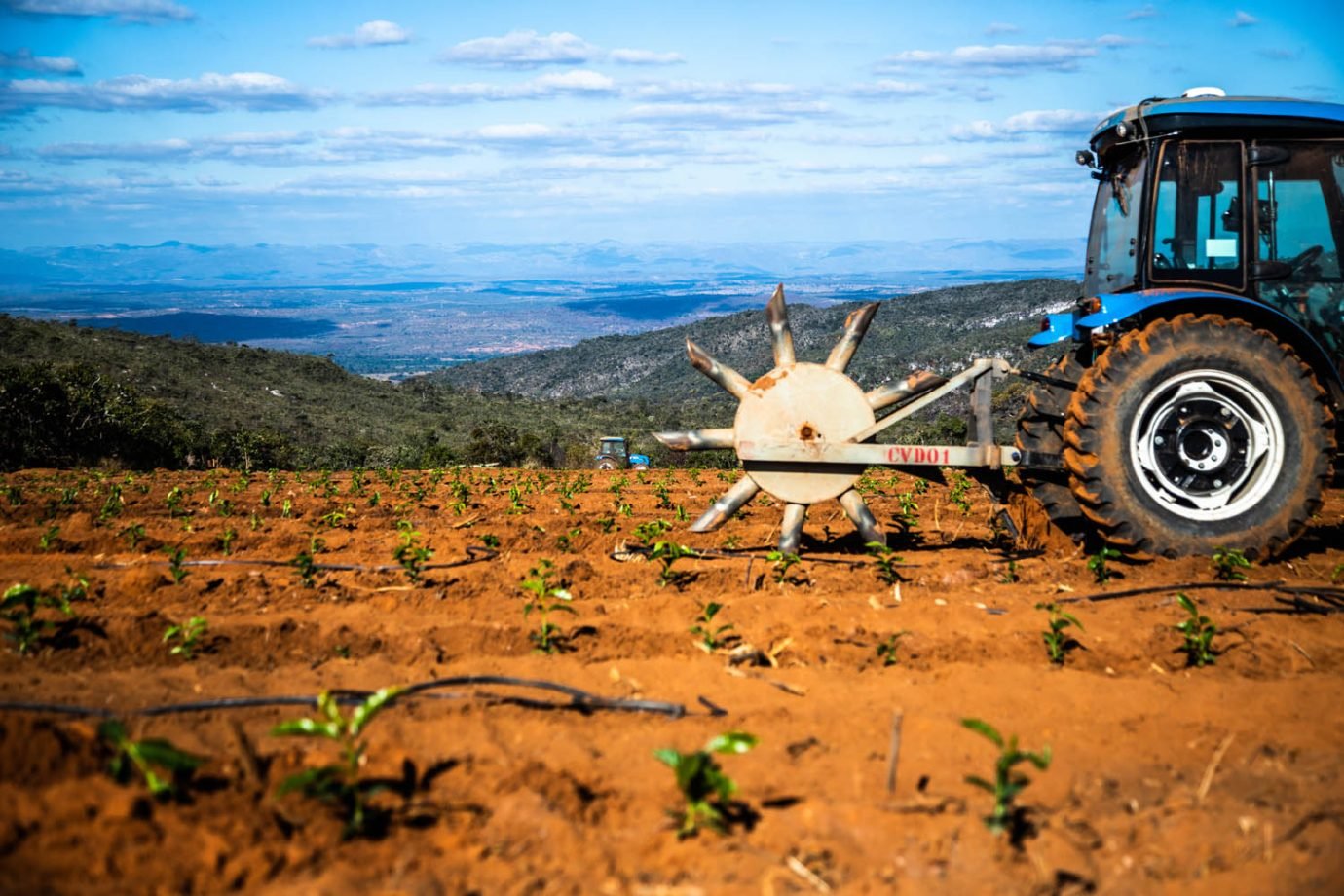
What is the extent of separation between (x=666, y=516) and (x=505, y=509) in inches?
63.0

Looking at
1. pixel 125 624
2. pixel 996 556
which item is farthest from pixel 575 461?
pixel 125 624

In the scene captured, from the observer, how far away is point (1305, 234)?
6949mm

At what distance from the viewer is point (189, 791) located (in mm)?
3115

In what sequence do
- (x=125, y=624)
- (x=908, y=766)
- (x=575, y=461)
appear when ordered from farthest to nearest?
1. (x=575, y=461)
2. (x=125, y=624)
3. (x=908, y=766)

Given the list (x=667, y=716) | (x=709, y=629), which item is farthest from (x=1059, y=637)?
(x=667, y=716)

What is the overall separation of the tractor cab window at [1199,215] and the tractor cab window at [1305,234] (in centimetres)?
15

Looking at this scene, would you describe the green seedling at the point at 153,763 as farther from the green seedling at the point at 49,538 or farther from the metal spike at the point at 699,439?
the green seedling at the point at 49,538

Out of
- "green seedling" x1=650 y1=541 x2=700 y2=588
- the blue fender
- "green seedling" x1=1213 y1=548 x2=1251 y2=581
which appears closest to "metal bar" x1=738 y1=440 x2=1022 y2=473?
"green seedling" x1=650 y1=541 x2=700 y2=588

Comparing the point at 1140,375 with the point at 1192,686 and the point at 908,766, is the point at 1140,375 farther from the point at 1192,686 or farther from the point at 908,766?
the point at 908,766

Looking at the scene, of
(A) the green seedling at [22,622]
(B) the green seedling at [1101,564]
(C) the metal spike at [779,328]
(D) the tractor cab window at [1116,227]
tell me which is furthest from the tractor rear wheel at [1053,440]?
(A) the green seedling at [22,622]

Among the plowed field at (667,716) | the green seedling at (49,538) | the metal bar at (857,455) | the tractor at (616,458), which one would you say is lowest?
the tractor at (616,458)

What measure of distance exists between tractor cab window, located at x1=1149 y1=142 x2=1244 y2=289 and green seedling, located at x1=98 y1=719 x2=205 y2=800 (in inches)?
263

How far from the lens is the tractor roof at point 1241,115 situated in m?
6.75

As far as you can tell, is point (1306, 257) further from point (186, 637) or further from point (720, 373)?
point (186, 637)
